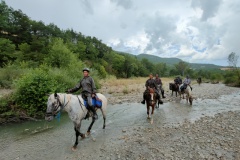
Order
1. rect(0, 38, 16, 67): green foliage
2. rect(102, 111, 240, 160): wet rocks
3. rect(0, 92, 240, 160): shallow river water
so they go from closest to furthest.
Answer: rect(102, 111, 240, 160): wet rocks → rect(0, 92, 240, 160): shallow river water → rect(0, 38, 16, 67): green foliage

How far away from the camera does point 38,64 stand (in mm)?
37219

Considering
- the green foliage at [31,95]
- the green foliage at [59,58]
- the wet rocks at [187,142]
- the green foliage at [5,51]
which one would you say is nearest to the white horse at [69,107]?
the wet rocks at [187,142]

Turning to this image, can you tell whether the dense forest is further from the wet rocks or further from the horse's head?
the wet rocks

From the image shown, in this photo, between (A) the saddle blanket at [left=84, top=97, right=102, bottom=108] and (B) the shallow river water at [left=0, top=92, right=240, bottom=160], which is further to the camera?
(A) the saddle blanket at [left=84, top=97, right=102, bottom=108]

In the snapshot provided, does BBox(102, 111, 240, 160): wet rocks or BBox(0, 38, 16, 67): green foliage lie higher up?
BBox(0, 38, 16, 67): green foliage

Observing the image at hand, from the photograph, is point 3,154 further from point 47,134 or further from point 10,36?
point 10,36

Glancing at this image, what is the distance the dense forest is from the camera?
12086mm

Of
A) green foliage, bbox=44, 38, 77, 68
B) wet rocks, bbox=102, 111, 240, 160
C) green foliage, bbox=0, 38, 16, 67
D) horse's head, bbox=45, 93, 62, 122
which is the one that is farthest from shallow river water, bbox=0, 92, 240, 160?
green foliage, bbox=0, 38, 16, 67

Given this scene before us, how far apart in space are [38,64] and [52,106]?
3462 cm

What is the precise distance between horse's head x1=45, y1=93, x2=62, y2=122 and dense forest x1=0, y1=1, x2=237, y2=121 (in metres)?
6.20

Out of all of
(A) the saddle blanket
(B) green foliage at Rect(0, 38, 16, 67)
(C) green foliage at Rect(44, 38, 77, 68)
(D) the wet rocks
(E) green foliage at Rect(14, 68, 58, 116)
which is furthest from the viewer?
(B) green foliage at Rect(0, 38, 16, 67)

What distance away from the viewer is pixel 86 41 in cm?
8550

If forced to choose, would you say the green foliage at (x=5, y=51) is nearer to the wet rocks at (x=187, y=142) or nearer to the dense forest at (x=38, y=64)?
the dense forest at (x=38, y=64)

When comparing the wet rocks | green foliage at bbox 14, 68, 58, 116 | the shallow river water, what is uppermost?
green foliage at bbox 14, 68, 58, 116
